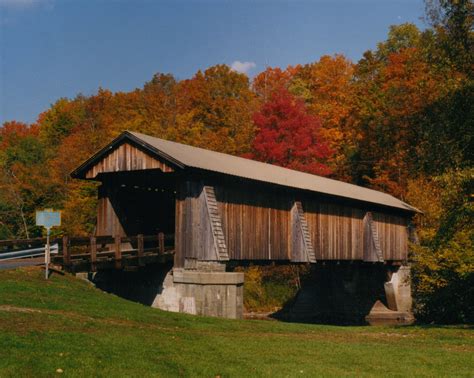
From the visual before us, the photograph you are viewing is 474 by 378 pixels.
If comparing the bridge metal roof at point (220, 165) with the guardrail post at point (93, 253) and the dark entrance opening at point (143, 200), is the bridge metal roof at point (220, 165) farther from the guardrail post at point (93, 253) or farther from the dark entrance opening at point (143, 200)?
the guardrail post at point (93, 253)

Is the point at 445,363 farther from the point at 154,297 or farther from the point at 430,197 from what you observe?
the point at 430,197

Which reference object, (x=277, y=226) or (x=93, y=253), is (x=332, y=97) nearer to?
(x=277, y=226)

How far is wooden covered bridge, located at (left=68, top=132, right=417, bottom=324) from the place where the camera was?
2288 centimetres

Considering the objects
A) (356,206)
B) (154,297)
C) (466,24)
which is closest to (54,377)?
(154,297)

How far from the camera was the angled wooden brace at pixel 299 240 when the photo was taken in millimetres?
28734

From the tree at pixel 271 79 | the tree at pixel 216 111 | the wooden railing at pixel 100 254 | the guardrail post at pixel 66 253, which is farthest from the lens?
the tree at pixel 271 79

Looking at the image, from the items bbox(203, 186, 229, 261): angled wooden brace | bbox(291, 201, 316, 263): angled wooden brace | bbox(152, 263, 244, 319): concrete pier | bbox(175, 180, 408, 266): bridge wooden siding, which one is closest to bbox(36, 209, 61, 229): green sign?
bbox(175, 180, 408, 266): bridge wooden siding

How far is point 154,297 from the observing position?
79.8 feet

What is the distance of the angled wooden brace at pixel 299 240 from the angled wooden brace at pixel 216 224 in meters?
5.98

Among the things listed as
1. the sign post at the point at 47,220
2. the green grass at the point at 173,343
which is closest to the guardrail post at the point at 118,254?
the green grass at the point at 173,343

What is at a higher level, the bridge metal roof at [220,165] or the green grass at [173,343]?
the bridge metal roof at [220,165]

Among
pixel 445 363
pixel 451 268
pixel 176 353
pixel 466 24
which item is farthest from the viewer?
pixel 451 268

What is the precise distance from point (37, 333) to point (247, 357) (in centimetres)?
440

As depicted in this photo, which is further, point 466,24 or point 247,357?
point 466,24
